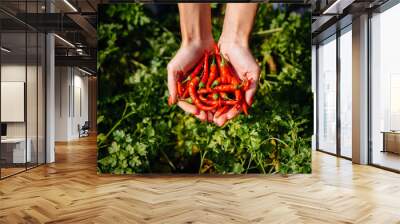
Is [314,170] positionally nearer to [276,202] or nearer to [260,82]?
[260,82]

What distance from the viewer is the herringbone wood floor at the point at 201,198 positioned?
397cm

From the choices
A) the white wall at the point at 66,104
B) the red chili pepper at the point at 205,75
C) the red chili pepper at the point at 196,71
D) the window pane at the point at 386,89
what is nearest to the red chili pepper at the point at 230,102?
the red chili pepper at the point at 205,75

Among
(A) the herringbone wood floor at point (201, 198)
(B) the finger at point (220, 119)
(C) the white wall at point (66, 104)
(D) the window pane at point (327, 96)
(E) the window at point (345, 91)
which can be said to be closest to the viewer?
(A) the herringbone wood floor at point (201, 198)

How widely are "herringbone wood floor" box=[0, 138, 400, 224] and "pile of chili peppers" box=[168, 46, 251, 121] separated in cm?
116

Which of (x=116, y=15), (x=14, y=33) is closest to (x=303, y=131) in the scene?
(x=116, y=15)

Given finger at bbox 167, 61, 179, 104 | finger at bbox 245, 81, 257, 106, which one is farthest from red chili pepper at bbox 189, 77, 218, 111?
finger at bbox 245, 81, 257, 106

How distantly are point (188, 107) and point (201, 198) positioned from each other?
1.82 meters

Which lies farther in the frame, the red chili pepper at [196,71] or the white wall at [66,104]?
the white wall at [66,104]

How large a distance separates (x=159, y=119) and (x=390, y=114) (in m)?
4.05

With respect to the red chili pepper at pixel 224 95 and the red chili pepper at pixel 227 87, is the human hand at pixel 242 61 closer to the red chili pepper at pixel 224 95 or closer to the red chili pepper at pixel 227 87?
the red chili pepper at pixel 227 87

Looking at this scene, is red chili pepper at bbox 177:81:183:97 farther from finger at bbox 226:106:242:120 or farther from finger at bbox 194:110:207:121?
finger at bbox 226:106:242:120

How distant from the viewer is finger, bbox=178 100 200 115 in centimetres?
625

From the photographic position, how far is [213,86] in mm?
6195

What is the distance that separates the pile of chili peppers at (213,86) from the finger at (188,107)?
0.05 m
